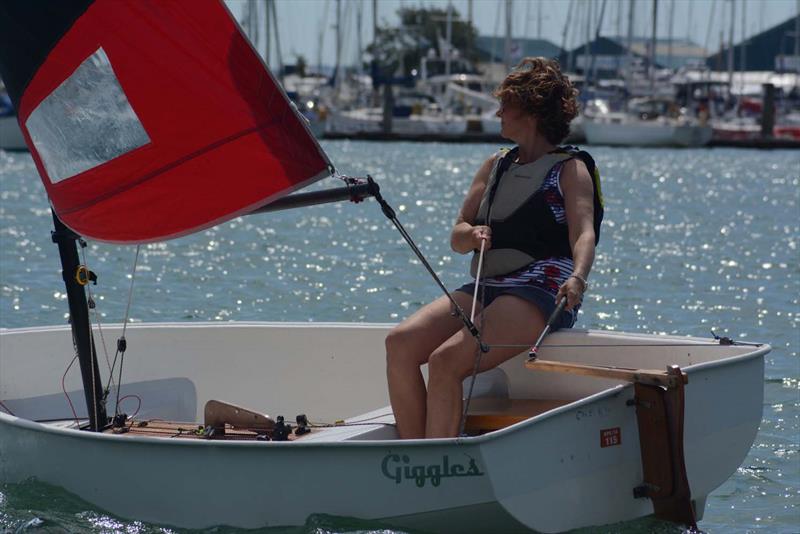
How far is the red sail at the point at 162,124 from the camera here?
4590mm

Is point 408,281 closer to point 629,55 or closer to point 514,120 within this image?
point 514,120

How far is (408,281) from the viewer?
1312cm

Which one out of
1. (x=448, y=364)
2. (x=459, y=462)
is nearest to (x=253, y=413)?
(x=448, y=364)

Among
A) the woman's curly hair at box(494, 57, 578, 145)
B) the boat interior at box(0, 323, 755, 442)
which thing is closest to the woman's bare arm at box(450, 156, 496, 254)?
the woman's curly hair at box(494, 57, 578, 145)

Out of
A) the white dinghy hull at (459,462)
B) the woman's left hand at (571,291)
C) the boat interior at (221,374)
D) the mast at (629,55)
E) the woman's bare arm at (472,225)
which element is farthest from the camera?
the mast at (629,55)

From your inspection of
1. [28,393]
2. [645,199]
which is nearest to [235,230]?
[645,199]

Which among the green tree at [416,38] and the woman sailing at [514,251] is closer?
the woman sailing at [514,251]

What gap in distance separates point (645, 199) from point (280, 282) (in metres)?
13.8

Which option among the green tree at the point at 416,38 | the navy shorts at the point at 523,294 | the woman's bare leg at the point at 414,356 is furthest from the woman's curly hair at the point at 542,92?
the green tree at the point at 416,38

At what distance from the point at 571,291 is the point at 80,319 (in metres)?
1.71

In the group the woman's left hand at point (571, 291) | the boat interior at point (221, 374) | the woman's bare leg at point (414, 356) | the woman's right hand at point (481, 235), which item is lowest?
the boat interior at point (221, 374)

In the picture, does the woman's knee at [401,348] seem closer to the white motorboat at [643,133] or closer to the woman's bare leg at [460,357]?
the woman's bare leg at [460,357]

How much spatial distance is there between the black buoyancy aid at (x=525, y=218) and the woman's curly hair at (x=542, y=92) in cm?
11

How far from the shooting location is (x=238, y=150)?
4.63 m
